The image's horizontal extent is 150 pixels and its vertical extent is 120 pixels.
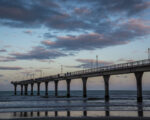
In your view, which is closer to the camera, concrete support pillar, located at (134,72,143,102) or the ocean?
the ocean

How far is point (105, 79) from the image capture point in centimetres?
5991

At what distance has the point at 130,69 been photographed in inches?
1971

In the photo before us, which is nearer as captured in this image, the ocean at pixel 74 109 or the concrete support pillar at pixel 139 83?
the ocean at pixel 74 109

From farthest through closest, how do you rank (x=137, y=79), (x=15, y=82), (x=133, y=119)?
(x=15, y=82) → (x=137, y=79) → (x=133, y=119)

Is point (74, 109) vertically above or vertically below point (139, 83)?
below

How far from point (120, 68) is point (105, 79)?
308 inches

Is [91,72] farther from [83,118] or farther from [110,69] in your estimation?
[83,118]

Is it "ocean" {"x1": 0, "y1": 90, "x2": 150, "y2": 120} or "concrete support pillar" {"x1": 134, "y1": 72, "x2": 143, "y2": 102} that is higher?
"concrete support pillar" {"x1": 134, "y1": 72, "x2": 143, "y2": 102}

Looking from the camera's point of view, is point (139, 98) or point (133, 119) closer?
point (133, 119)

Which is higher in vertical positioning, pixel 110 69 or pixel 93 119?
pixel 110 69

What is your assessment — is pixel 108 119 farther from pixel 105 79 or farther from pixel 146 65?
pixel 105 79

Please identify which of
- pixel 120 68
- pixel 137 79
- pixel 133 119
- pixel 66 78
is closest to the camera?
pixel 133 119

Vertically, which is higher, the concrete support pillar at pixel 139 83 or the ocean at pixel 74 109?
the concrete support pillar at pixel 139 83

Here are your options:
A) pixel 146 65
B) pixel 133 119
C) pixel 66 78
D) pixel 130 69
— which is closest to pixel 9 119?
pixel 133 119
